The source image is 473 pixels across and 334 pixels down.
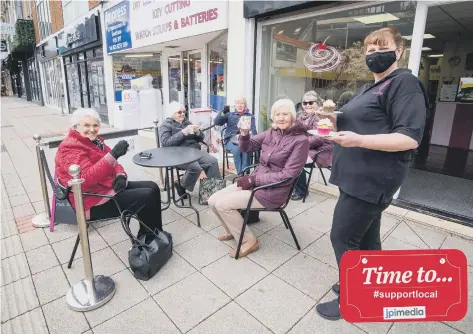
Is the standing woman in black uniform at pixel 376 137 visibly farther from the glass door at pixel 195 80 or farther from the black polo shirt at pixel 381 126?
the glass door at pixel 195 80

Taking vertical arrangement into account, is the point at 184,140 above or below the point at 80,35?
below

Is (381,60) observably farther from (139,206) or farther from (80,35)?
(80,35)

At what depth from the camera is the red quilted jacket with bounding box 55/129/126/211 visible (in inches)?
83.7

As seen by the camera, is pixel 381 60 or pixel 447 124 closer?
pixel 381 60

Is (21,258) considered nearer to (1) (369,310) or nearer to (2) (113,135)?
(2) (113,135)

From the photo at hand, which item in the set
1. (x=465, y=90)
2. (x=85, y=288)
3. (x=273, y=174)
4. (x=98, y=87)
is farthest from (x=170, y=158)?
(x=98, y=87)

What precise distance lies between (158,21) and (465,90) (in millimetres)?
6961

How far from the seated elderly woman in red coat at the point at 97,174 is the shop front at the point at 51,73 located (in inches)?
506

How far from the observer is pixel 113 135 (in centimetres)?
326

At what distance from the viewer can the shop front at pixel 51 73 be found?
14.0 m

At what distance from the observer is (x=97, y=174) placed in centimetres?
212

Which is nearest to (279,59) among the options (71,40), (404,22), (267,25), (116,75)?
(267,25)

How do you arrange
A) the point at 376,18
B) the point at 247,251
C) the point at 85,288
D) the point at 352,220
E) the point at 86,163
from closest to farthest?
the point at 352,220, the point at 85,288, the point at 86,163, the point at 247,251, the point at 376,18

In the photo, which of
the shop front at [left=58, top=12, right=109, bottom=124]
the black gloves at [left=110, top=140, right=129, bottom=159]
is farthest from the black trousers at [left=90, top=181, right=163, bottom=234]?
the shop front at [left=58, top=12, right=109, bottom=124]
